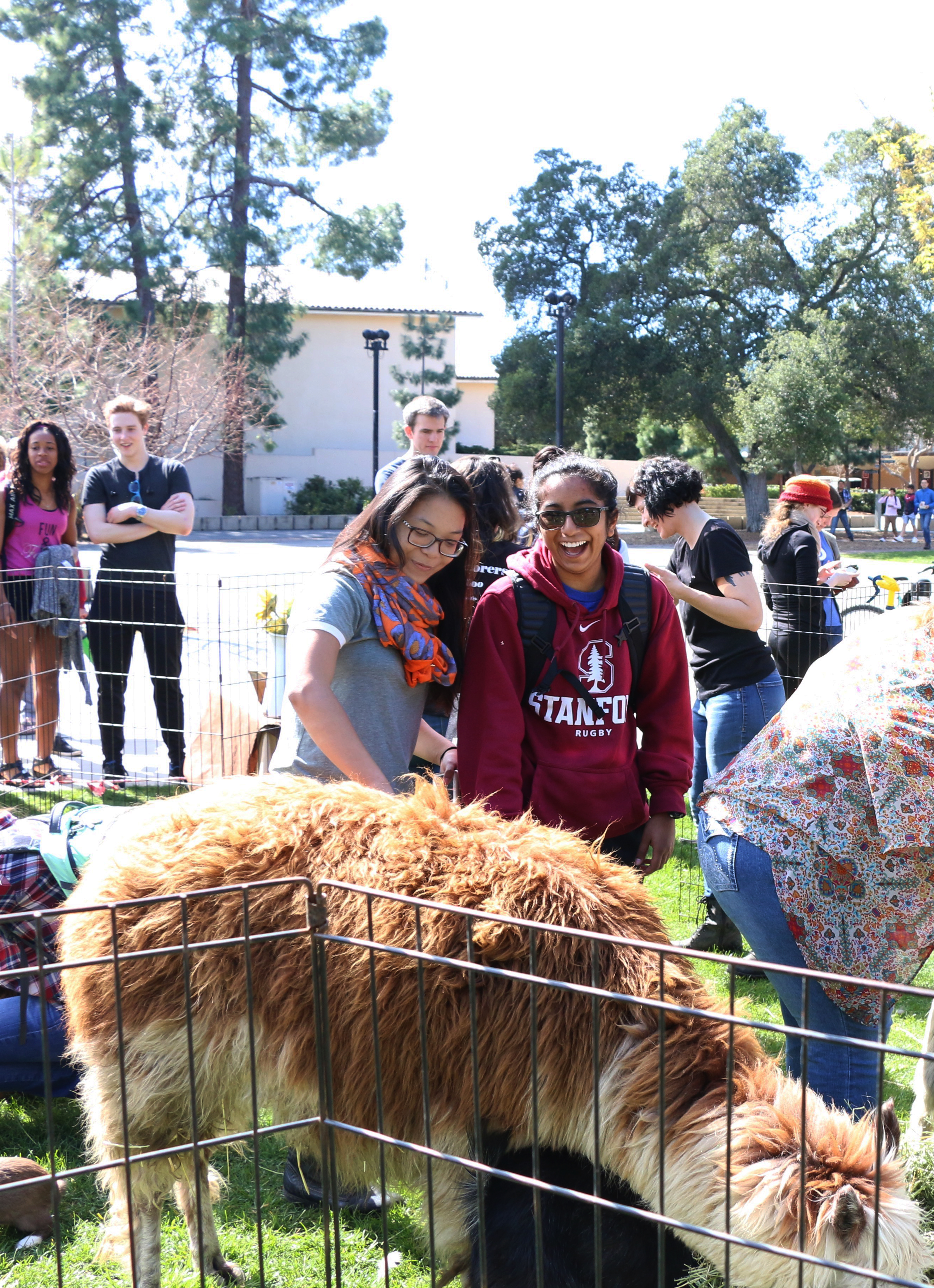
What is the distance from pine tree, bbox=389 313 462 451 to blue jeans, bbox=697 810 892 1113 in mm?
36047

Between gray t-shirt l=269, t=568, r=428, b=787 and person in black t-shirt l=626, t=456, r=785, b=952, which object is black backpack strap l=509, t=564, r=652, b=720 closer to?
gray t-shirt l=269, t=568, r=428, b=787

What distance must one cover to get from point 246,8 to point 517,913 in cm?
3937

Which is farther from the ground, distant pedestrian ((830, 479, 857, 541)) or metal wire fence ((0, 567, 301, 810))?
distant pedestrian ((830, 479, 857, 541))

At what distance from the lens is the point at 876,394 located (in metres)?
33.7

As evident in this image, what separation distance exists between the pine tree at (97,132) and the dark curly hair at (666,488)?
2950cm

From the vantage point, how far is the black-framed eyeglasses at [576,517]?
2.98 metres

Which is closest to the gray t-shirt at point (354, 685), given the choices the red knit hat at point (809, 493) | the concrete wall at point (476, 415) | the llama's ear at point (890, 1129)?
the llama's ear at point (890, 1129)

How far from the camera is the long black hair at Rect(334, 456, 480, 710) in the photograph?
2973 millimetres

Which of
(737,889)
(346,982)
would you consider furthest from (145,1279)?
(737,889)

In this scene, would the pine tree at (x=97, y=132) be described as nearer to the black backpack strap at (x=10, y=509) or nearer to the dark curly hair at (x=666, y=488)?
the black backpack strap at (x=10, y=509)

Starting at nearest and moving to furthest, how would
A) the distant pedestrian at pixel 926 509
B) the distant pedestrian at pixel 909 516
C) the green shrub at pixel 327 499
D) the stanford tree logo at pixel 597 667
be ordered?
1. the stanford tree logo at pixel 597 667
2. the distant pedestrian at pixel 926 509
3. the distant pedestrian at pixel 909 516
4. the green shrub at pixel 327 499

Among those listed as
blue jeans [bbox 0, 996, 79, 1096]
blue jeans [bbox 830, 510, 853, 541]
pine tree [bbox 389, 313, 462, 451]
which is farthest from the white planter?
pine tree [bbox 389, 313, 462, 451]

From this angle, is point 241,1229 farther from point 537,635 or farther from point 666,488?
point 666,488

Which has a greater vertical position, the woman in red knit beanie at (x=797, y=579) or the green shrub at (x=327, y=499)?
the green shrub at (x=327, y=499)
